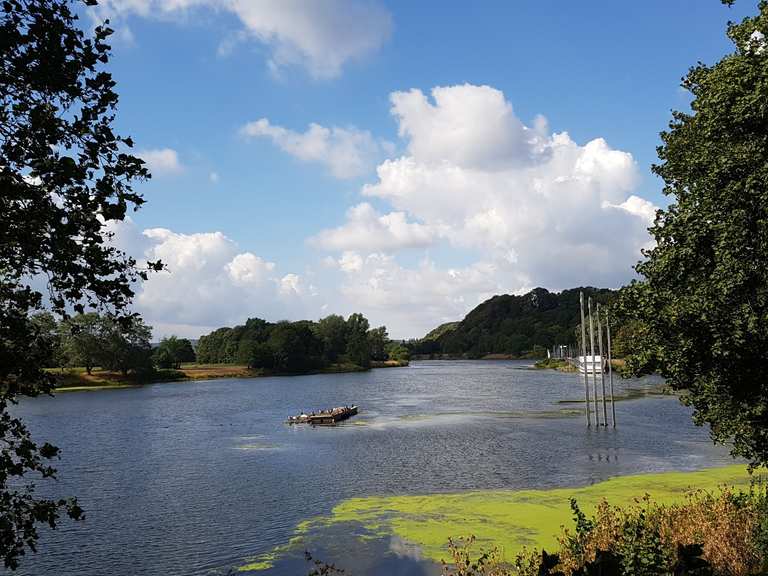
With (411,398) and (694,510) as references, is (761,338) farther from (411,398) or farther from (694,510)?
(411,398)

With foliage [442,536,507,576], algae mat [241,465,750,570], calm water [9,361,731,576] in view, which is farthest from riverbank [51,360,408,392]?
foliage [442,536,507,576]

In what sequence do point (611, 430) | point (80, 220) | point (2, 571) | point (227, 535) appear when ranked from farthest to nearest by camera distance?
point (611, 430) → point (227, 535) → point (2, 571) → point (80, 220)

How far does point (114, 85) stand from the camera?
32.9ft

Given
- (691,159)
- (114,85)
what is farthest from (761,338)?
(114,85)

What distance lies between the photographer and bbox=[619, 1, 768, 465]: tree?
16.5m

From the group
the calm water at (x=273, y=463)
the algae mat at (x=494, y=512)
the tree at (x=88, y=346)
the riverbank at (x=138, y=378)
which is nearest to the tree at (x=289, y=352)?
the riverbank at (x=138, y=378)

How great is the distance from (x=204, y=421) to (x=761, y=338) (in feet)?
227

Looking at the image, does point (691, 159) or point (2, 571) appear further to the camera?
point (2, 571)

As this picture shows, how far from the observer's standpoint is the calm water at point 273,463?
27953mm

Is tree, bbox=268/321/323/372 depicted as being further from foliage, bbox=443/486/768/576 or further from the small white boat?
foliage, bbox=443/486/768/576

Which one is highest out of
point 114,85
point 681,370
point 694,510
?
point 114,85

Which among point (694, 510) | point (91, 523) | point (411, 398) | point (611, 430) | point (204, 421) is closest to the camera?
point (694, 510)

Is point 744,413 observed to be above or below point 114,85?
below

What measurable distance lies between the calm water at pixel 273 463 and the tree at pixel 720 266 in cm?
1267
